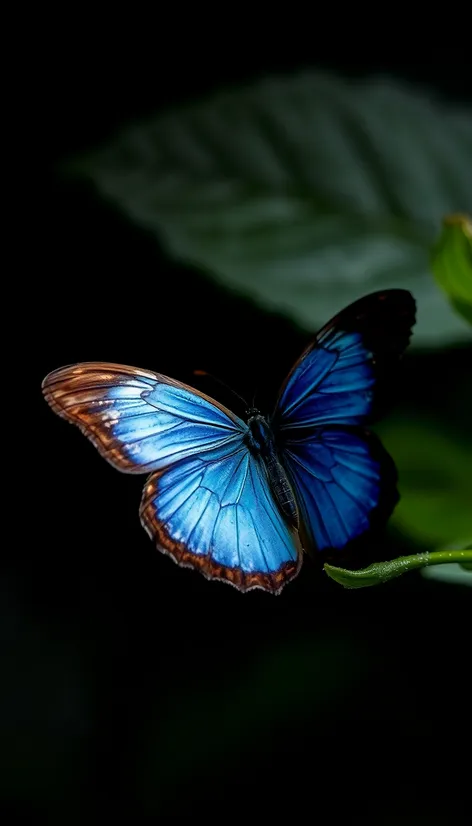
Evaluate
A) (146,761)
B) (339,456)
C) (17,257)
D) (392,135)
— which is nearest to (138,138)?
(17,257)

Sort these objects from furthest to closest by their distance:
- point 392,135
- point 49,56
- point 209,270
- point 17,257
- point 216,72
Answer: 1. point 216,72
2. point 49,56
3. point 17,257
4. point 392,135
5. point 209,270

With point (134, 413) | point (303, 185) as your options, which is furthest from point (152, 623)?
point (134, 413)

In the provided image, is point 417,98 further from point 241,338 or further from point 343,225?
point 241,338

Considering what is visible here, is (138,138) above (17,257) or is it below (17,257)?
above

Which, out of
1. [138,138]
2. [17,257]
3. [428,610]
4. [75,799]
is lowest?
[75,799]

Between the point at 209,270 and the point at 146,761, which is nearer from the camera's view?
the point at 209,270

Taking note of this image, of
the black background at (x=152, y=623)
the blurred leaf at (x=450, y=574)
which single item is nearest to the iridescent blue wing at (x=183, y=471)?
the blurred leaf at (x=450, y=574)

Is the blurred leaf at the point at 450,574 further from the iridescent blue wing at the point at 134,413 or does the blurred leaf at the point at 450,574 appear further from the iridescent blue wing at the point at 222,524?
the iridescent blue wing at the point at 134,413
